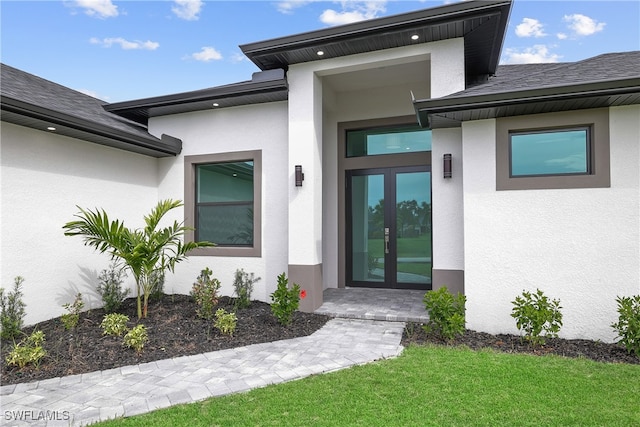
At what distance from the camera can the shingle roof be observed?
16.1ft

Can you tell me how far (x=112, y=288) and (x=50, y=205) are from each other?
178 centimetres

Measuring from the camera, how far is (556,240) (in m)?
4.85

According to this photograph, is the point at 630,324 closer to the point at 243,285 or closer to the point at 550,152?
the point at 550,152

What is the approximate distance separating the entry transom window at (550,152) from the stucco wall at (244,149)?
12.3 feet

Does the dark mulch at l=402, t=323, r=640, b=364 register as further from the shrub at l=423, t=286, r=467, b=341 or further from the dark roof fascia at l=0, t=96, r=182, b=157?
the dark roof fascia at l=0, t=96, r=182, b=157

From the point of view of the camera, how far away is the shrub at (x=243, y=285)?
6.71m

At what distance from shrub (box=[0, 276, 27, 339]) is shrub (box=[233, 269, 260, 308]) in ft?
10.6

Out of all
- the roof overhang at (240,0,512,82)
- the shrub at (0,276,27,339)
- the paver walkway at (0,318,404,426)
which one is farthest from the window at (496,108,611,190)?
the shrub at (0,276,27,339)

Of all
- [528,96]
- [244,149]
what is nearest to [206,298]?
[244,149]

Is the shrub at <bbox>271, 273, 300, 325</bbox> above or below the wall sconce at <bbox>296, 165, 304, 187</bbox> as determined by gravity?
below

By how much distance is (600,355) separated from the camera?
168 inches

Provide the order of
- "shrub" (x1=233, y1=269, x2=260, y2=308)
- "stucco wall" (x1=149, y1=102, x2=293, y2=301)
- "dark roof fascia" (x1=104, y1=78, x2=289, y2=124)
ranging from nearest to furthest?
"dark roof fascia" (x1=104, y1=78, x2=289, y2=124)
"shrub" (x1=233, y1=269, x2=260, y2=308)
"stucco wall" (x1=149, y1=102, x2=293, y2=301)

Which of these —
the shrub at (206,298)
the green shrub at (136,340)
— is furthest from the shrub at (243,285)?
the green shrub at (136,340)

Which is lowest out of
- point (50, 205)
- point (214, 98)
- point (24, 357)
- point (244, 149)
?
point (24, 357)
